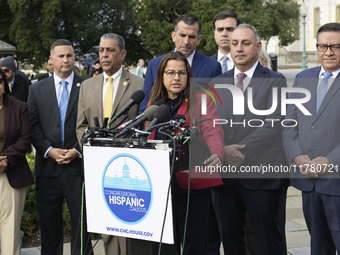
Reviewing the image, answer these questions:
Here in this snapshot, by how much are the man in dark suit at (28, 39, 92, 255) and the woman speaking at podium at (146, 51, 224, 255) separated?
1506 millimetres

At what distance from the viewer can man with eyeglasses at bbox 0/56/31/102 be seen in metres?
9.01

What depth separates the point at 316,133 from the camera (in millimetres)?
5145

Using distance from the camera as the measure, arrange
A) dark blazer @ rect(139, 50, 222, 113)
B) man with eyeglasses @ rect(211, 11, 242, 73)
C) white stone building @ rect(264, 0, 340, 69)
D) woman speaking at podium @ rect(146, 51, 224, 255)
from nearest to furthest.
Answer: woman speaking at podium @ rect(146, 51, 224, 255) < dark blazer @ rect(139, 50, 222, 113) < man with eyeglasses @ rect(211, 11, 242, 73) < white stone building @ rect(264, 0, 340, 69)

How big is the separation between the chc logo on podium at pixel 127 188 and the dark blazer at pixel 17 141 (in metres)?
2.11

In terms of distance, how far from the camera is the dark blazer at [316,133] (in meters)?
5.06

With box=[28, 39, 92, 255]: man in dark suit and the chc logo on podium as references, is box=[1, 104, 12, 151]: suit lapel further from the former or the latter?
the chc logo on podium

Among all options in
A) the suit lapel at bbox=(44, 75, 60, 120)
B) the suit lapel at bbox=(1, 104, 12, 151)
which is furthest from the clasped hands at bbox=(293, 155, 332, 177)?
the suit lapel at bbox=(1, 104, 12, 151)

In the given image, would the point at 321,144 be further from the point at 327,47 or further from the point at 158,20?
the point at 158,20

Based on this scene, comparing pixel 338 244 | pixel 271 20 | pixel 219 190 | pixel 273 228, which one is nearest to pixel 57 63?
pixel 219 190

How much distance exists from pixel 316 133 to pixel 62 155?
8.76 ft

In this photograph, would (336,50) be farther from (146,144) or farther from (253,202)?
(146,144)

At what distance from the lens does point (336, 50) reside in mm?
5164

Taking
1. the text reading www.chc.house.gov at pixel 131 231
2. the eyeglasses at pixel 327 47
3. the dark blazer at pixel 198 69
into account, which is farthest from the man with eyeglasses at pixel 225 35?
the text reading www.chc.house.gov at pixel 131 231

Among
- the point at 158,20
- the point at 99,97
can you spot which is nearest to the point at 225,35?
the point at 99,97
